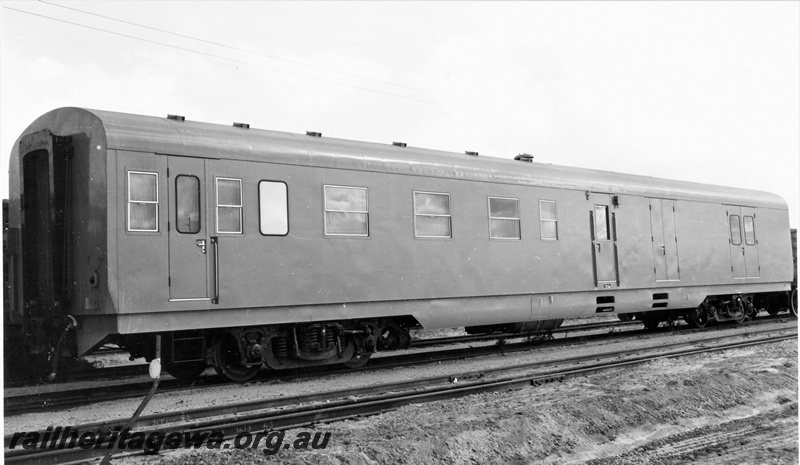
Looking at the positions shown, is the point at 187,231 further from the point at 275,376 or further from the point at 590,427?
the point at 590,427

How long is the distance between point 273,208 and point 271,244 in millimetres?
503

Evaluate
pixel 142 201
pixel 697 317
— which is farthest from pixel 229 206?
pixel 697 317

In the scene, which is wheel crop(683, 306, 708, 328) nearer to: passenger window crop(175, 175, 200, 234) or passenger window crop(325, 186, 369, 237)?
passenger window crop(325, 186, 369, 237)

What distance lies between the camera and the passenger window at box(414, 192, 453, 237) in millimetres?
11141

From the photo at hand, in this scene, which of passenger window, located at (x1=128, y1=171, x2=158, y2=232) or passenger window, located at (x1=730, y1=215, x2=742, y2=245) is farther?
passenger window, located at (x1=730, y1=215, x2=742, y2=245)

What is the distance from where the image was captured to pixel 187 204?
8883 millimetres

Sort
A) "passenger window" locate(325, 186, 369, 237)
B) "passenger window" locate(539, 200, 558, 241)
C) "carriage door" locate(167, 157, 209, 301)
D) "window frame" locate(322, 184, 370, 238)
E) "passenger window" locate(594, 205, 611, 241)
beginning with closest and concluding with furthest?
1. "carriage door" locate(167, 157, 209, 301)
2. "window frame" locate(322, 184, 370, 238)
3. "passenger window" locate(325, 186, 369, 237)
4. "passenger window" locate(539, 200, 558, 241)
5. "passenger window" locate(594, 205, 611, 241)

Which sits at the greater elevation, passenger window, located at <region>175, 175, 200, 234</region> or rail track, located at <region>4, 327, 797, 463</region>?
passenger window, located at <region>175, 175, 200, 234</region>

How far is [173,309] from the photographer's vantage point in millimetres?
8609

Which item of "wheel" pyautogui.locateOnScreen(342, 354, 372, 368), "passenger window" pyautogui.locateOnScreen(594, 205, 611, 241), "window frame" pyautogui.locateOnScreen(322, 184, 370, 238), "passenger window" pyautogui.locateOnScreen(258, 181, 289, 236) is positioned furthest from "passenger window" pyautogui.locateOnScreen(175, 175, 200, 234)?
"passenger window" pyautogui.locateOnScreen(594, 205, 611, 241)

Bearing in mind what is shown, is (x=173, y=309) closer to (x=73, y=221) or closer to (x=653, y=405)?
(x=73, y=221)

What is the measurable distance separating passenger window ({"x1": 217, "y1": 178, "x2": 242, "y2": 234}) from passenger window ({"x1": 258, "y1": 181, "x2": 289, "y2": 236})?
30 cm

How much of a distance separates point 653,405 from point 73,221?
7.39m

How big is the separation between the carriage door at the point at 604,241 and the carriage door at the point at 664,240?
1302 mm
